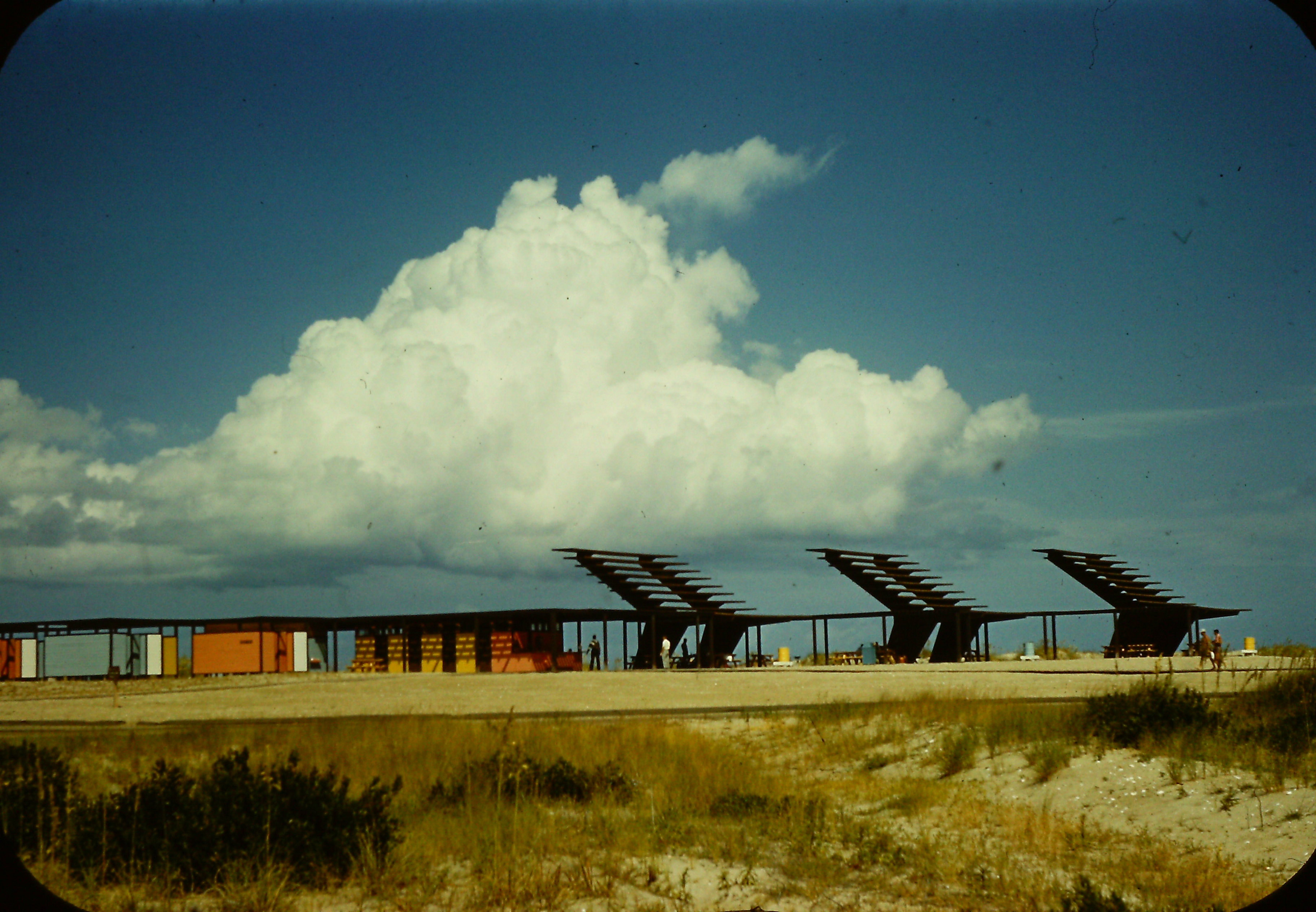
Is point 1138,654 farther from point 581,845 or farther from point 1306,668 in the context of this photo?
point 581,845

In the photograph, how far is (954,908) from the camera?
8180mm

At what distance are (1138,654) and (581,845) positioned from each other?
4707cm

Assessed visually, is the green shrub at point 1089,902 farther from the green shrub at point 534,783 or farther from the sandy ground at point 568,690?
the sandy ground at point 568,690

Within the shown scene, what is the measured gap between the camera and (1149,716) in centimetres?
1363

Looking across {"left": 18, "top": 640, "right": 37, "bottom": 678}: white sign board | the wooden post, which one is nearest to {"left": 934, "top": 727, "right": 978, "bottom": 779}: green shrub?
the wooden post

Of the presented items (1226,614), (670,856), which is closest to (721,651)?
(1226,614)

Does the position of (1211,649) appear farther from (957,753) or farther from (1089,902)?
(1089,902)

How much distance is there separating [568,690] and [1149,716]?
18.4 m

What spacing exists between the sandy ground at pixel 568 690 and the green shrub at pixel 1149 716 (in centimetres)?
112

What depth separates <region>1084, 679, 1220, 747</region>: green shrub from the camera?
13.3m

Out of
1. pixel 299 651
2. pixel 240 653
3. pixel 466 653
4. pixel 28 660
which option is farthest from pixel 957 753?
pixel 28 660

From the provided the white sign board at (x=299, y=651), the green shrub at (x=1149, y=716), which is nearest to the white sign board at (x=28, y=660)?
the white sign board at (x=299, y=651)

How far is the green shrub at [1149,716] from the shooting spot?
1334 centimetres

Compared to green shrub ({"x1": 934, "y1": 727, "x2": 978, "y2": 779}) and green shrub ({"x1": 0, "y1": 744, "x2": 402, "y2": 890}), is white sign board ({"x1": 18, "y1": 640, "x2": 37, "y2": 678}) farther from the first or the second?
A: green shrub ({"x1": 934, "y1": 727, "x2": 978, "y2": 779})
